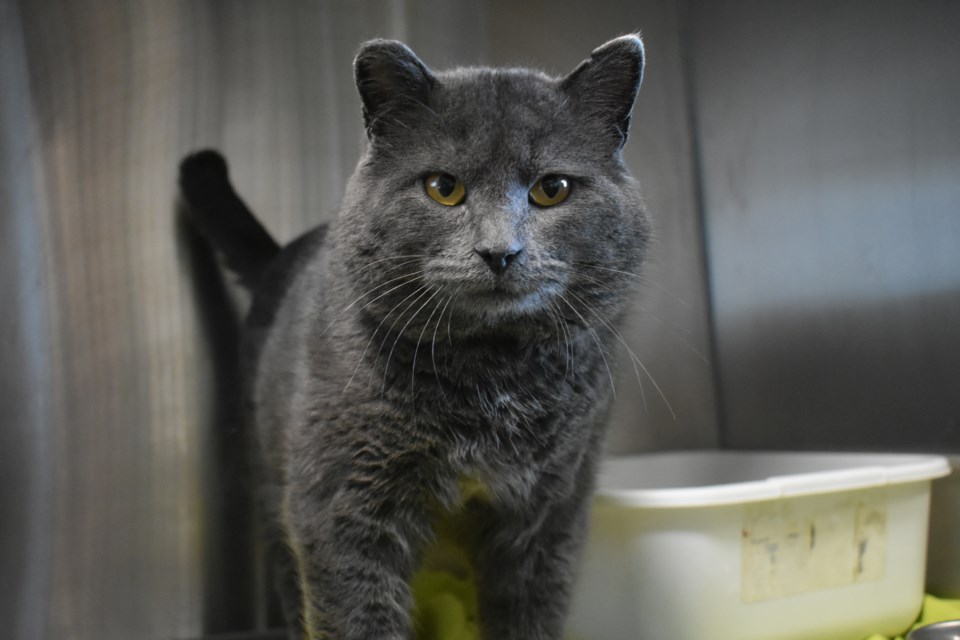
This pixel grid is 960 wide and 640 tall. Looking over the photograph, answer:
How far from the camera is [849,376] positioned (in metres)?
1.62

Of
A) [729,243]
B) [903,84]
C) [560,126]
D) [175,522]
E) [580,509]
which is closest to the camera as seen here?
[560,126]

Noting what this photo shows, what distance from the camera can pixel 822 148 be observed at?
163cm

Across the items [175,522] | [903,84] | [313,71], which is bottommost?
[175,522]

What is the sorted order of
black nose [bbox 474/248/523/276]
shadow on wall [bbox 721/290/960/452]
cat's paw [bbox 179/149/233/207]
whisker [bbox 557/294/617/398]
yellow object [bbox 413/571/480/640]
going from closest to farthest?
black nose [bbox 474/248/523/276]
whisker [bbox 557/294/617/398]
yellow object [bbox 413/571/480/640]
shadow on wall [bbox 721/290/960/452]
cat's paw [bbox 179/149/233/207]

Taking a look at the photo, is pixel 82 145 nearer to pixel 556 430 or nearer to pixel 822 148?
pixel 556 430

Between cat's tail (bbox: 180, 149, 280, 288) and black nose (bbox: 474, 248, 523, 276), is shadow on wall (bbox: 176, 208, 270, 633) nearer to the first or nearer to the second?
cat's tail (bbox: 180, 149, 280, 288)

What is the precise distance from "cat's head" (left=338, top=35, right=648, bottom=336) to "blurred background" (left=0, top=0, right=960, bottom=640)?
0.46m

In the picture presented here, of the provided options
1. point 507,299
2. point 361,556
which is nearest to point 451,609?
point 361,556

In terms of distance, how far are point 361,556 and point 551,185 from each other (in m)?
0.50

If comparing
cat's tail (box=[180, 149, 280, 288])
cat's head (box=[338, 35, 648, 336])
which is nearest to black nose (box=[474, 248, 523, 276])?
cat's head (box=[338, 35, 648, 336])

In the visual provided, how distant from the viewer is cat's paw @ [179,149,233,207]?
1.56 m

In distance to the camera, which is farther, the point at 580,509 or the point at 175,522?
the point at 175,522

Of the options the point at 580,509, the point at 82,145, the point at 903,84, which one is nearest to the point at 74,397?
the point at 82,145

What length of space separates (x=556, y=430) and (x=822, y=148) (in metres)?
0.94
